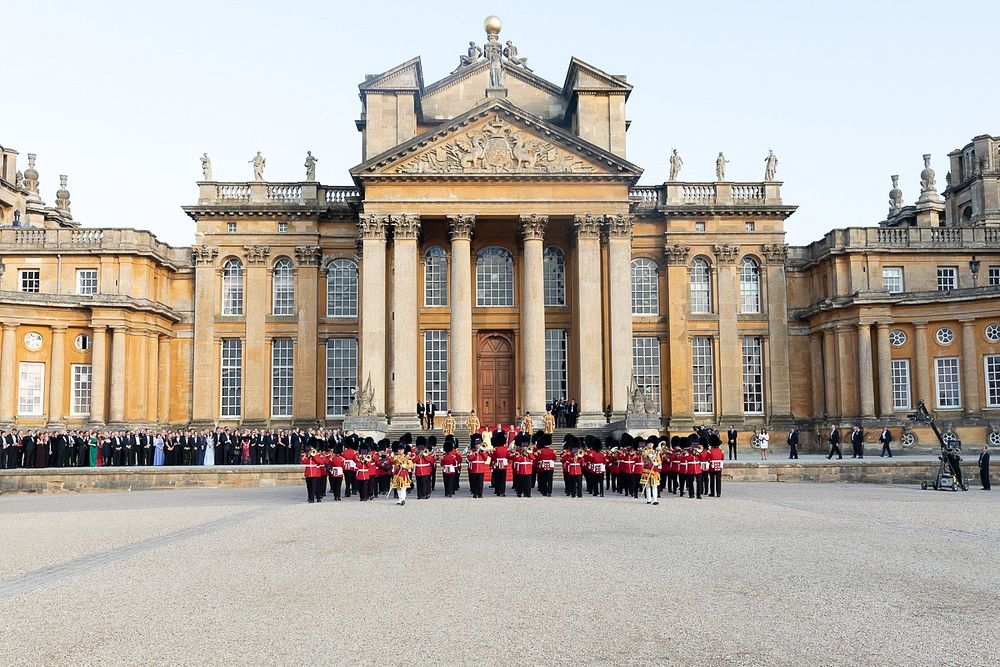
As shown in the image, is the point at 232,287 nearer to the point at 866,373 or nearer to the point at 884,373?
the point at 866,373

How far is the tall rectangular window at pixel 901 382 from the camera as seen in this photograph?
1757 inches

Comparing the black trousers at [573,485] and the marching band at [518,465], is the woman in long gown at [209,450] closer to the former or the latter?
the marching band at [518,465]

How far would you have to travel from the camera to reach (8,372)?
41.9 metres

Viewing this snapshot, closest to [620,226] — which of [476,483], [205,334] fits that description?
[476,483]

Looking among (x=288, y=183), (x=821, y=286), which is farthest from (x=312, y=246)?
(x=821, y=286)

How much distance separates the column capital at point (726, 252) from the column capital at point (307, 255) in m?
18.9

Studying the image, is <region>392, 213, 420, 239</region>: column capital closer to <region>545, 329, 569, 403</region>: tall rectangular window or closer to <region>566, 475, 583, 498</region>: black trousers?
<region>545, 329, 569, 403</region>: tall rectangular window

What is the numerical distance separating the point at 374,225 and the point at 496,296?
7115 millimetres

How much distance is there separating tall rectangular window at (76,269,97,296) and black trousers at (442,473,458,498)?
2659 centimetres

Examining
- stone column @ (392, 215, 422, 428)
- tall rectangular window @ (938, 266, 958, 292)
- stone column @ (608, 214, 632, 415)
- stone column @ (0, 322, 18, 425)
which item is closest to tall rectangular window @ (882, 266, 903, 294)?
tall rectangular window @ (938, 266, 958, 292)

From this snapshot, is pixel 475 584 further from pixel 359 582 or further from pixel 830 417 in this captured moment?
pixel 830 417

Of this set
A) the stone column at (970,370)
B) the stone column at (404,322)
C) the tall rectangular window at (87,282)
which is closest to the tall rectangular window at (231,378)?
the tall rectangular window at (87,282)

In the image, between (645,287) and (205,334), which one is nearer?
(205,334)

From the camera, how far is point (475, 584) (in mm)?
11055
